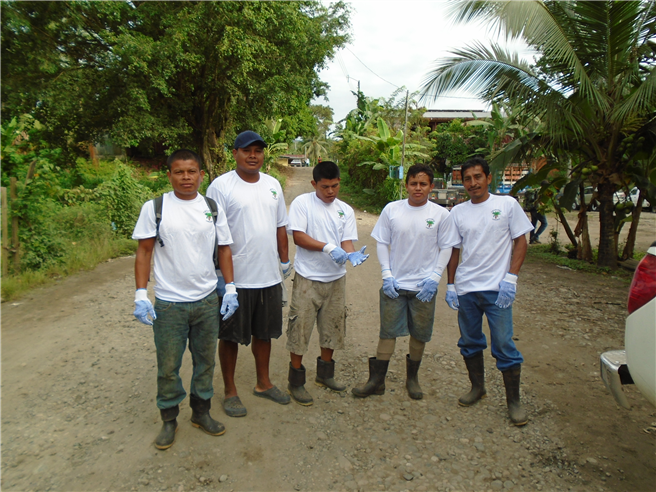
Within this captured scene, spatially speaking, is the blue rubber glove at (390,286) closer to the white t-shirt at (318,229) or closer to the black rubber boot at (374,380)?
the white t-shirt at (318,229)

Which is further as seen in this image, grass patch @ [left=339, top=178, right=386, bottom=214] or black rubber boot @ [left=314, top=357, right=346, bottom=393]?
grass patch @ [left=339, top=178, right=386, bottom=214]

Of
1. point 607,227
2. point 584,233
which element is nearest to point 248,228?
point 607,227

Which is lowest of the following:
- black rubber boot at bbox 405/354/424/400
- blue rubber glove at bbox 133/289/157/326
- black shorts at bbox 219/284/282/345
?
black rubber boot at bbox 405/354/424/400

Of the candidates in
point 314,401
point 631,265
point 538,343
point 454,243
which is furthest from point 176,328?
point 631,265

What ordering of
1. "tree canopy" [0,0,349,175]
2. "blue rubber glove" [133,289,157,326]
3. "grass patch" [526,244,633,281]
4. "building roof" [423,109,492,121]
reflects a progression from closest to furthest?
"blue rubber glove" [133,289,157,326] → "grass patch" [526,244,633,281] → "tree canopy" [0,0,349,175] → "building roof" [423,109,492,121]

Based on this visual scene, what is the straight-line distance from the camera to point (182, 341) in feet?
10.1

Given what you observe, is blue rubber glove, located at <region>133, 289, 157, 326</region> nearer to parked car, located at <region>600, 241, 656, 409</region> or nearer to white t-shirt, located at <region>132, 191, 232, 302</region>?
white t-shirt, located at <region>132, 191, 232, 302</region>

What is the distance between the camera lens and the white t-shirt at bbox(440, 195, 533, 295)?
3480 mm

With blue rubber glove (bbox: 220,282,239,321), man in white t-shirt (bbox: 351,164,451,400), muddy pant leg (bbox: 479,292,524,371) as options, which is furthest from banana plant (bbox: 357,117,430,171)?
blue rubber glove (bbox: 220,282,239,321)

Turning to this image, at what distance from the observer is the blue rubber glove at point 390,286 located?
3.62 m

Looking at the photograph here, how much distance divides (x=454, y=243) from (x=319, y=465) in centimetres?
193

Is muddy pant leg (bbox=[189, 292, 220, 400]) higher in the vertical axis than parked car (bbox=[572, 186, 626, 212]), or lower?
lower

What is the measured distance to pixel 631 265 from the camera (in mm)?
8773

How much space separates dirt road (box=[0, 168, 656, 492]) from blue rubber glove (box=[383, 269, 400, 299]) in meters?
0.95
